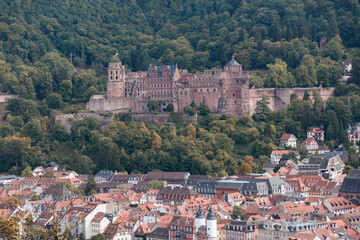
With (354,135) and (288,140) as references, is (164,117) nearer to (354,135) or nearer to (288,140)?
(288,140)

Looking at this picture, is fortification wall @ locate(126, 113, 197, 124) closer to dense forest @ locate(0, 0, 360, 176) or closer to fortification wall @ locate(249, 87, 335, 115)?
dense forest @ locate(0, 0, 360, 176)

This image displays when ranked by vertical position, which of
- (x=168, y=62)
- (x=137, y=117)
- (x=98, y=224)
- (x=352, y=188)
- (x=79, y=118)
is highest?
(x=168, y=62)

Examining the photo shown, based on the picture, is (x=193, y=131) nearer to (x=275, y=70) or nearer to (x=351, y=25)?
(x=275, y=70)

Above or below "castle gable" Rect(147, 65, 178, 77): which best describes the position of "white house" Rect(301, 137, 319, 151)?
below

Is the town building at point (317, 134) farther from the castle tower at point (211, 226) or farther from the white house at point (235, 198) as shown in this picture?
the castle tower at point (211, 226)

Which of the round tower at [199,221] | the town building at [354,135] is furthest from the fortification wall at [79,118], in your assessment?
the round tower at [199,221]

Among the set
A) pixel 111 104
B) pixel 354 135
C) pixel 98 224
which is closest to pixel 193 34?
pixel 111 104

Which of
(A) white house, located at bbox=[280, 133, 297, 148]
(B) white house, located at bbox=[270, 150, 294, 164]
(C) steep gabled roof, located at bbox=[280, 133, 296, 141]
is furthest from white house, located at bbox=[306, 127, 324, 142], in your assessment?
(B) white house, located at bbox=[270, 150, 294, 164]
